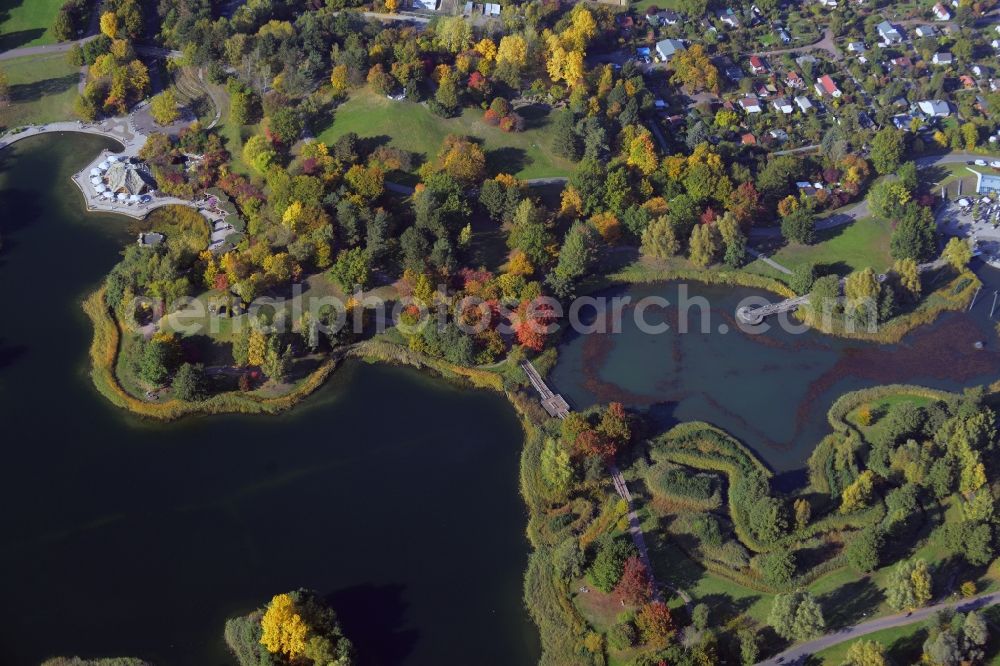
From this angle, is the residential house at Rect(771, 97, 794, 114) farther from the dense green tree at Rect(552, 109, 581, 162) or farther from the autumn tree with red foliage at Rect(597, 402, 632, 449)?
the autumn tree with red foliage at Rect(597, 402, 632, 449)

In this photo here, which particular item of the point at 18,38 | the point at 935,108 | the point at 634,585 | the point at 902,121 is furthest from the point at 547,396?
the point at 18,38

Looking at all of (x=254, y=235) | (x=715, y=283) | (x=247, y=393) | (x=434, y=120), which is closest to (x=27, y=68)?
(x=254, y=235)

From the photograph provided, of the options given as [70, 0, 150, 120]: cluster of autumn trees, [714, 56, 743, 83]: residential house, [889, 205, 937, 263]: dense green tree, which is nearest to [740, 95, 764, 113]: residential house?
[714, 56, 743, 83]: residential house

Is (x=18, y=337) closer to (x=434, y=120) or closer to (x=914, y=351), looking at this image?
(x=434, y=120)

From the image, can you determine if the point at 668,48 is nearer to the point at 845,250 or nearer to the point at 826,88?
the point at 826,88

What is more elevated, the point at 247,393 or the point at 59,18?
the point at 59,18

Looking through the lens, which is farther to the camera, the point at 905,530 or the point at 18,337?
the point at 18,337

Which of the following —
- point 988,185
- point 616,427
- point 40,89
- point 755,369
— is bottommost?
point 755,369
